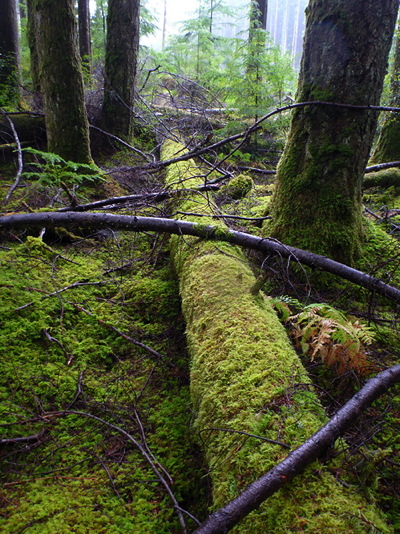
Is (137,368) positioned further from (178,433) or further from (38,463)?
(38,463)

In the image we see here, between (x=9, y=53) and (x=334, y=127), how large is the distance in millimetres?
9341

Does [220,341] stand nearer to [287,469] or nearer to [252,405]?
[252,405]

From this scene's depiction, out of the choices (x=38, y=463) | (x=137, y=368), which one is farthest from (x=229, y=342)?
(x=38, y=463)

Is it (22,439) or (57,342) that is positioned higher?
(57,342)

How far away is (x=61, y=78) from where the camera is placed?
5.44 metres

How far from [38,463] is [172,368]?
1.14 meters

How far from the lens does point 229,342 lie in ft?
6.97

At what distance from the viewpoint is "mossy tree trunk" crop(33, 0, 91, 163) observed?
5.20 metres

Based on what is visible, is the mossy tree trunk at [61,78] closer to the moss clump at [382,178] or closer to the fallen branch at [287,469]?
the moss clump at [382,178]

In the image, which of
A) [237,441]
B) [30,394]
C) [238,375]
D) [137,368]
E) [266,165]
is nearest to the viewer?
[237,441]

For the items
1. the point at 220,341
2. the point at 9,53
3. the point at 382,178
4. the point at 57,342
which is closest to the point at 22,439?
the point at 57,342

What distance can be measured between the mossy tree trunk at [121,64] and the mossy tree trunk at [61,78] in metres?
2.81

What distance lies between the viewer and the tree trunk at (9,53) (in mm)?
7578

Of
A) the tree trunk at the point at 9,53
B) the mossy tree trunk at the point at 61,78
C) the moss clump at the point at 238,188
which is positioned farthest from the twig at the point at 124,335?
the tree trunk at the point at 9,53
